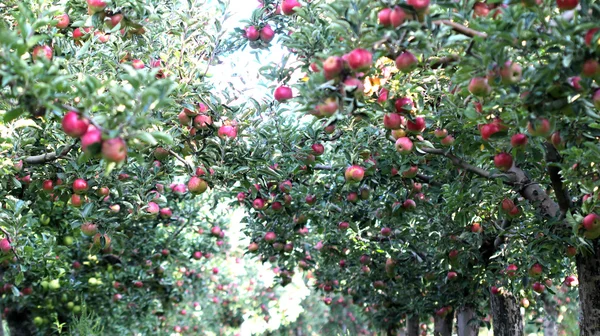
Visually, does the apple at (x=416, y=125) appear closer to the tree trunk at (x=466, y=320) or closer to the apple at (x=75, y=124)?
the apple at (x=75, y=124)

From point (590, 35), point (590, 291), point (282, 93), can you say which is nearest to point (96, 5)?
point (282, 93)

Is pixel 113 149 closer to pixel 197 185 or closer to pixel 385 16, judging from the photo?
pixel 385 16

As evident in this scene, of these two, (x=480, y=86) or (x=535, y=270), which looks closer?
(x=480, y=86)

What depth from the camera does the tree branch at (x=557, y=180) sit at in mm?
4641

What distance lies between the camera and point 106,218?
519 centimetres

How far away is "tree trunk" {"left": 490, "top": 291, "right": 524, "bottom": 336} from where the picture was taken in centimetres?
810

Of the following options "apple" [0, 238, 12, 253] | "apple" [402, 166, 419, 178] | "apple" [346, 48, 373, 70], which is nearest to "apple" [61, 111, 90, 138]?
"apple" [346, 48, 373, 70]

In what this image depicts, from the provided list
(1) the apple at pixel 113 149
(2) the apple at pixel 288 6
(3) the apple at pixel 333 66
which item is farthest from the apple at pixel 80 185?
(3) the apple at pixel 333 66

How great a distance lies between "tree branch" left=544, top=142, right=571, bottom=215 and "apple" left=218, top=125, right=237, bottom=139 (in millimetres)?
2484

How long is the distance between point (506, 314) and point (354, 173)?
447 cm

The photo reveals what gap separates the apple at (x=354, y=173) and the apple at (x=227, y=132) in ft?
3.25

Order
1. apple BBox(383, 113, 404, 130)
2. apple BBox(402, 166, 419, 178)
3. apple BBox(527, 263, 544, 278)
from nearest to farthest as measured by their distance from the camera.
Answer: apple BBox(383, 113, 404, 130) → apple BBox(402, 166, 419, 178) → apple BBox(527, 263, 544, 278)

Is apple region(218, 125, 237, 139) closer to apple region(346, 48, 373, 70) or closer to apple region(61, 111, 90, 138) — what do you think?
apple region(346, 48, 373, 70)

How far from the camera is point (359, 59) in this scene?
2863 millimetres
